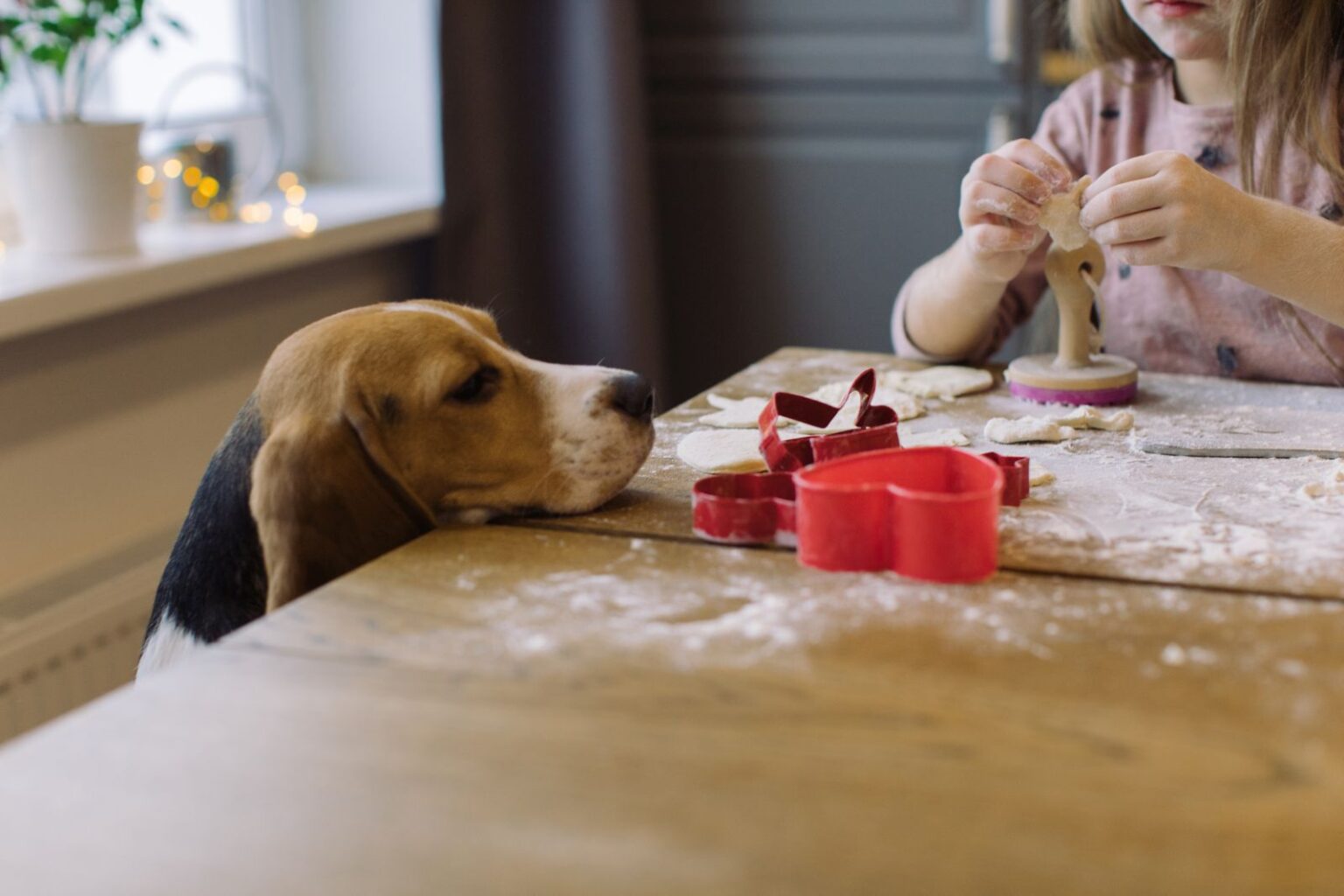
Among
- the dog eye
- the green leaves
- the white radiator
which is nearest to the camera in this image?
the dog eye

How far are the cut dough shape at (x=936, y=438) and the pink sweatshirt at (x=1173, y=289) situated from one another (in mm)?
414

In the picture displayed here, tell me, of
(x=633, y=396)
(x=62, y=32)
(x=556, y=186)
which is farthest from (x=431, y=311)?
(x=556, y=186)

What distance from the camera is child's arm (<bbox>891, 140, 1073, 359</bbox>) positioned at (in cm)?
154

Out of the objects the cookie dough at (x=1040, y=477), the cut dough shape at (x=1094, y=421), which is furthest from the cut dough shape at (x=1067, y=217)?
the cookie dough at (x=1040, y=477)

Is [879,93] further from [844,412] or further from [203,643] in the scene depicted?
[203,643]

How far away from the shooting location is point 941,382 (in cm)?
171

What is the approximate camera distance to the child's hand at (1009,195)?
1533 millimetres

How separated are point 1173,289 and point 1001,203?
1.48 ft

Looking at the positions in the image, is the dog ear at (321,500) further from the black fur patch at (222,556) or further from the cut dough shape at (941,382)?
the cut dough shape at (941,382)

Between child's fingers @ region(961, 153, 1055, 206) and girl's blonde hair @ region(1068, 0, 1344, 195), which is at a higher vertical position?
girl's blonde hair @ region(1068, 0, 1344, 195)

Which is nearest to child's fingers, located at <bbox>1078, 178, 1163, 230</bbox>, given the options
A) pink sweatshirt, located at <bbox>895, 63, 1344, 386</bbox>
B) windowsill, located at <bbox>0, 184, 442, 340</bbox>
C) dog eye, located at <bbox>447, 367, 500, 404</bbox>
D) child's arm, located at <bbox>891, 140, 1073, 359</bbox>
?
child's arm, located at <bbox>891, 140, 1073, 359</bbox>

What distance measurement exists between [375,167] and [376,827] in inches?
104

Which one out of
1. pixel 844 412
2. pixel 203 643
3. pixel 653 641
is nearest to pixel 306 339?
pixel 203 643

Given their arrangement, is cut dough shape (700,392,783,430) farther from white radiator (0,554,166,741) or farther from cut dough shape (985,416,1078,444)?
white radiator (0,554,166,741)
